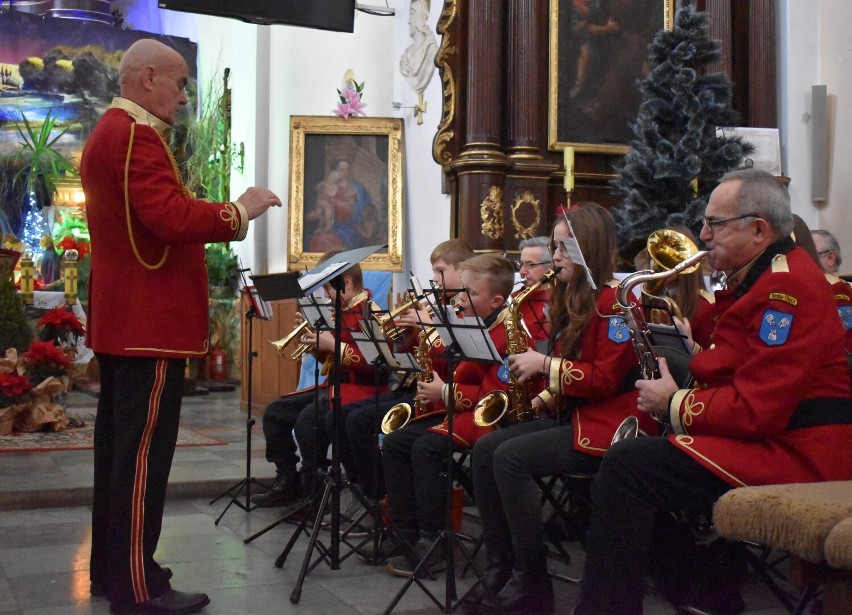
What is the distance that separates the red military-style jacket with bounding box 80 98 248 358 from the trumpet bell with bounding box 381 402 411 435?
4.24 ft

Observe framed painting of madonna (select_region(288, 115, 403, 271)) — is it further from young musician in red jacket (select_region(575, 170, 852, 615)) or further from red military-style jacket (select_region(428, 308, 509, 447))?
young musician in red jacket (select_region(575, 170, 852, 615))

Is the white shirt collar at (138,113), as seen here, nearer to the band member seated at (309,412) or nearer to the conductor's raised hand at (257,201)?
the conductor's raised hand at (257,201)

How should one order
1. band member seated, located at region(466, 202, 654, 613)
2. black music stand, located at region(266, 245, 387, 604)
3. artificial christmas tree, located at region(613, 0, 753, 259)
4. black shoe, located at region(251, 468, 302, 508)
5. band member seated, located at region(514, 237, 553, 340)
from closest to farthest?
band member seated, located at region(466, 202, 654, 613) → black music stand, located at region(266, 245, 387, 604) → band member seated, located at region(514, 237, 553, 340) → black shoe, located at region(251, 468, 302, 508) → artificial christmas tree, located at region(613, 0, 753, 259)

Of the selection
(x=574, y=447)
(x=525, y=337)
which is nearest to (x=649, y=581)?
(x=574, y=447)

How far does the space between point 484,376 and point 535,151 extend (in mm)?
3354

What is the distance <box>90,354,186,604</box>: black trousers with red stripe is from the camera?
3.54 metres

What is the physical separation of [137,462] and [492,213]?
13.8ft

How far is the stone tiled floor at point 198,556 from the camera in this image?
3.80 m

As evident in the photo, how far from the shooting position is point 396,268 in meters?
8.95

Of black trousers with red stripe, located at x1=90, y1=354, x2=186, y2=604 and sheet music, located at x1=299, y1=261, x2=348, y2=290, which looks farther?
sheet music, located at x1=299, y1=261, x2=348, y2=290

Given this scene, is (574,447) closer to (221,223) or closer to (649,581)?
(649,581)

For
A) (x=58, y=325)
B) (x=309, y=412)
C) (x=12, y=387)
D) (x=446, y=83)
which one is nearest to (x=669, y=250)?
(x=309, y=412)

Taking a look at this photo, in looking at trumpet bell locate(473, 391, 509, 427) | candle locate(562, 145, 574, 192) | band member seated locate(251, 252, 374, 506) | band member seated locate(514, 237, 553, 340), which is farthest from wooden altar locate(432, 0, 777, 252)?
trumpet bell locate(473, 391, 509, 427)

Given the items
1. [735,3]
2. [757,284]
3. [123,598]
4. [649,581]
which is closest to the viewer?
[757,284]
